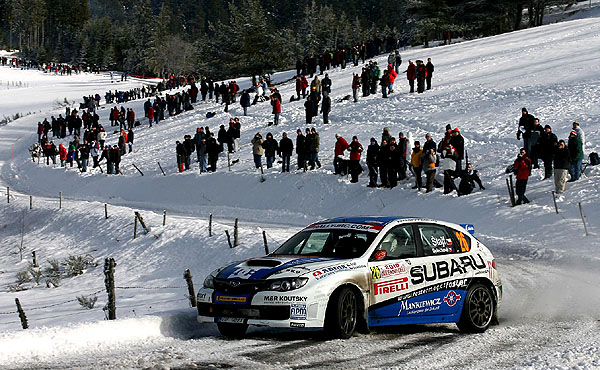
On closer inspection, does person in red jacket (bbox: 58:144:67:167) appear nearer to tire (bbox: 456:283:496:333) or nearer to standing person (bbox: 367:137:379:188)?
standing person (bbox: 367:137:379:188)

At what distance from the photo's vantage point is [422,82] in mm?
36625

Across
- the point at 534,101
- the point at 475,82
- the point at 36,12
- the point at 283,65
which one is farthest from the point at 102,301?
the point at 36,12

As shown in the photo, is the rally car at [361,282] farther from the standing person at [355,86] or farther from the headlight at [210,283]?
the standing person at [355,86]

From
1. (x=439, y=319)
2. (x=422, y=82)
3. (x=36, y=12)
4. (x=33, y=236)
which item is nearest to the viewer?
(x=439, y=319)

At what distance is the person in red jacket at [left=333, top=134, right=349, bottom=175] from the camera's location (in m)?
25.8

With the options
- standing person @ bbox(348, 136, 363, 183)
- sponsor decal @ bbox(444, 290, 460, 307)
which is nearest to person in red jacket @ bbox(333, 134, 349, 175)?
standing person @ bbox(348, 136, 363, 183)

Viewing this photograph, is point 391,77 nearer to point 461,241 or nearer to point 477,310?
point 461,241

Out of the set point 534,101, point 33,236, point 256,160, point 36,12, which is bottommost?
point 33,236

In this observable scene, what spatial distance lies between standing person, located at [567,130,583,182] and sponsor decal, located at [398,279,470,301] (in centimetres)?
1204

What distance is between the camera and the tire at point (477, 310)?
9.31 meters

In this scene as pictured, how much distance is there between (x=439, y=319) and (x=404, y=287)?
2.27ft

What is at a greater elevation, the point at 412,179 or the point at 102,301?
the point at 412,179

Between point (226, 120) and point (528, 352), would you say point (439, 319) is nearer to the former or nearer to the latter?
point (528, 352)

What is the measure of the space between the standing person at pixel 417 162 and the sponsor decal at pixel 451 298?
45.3 ft
